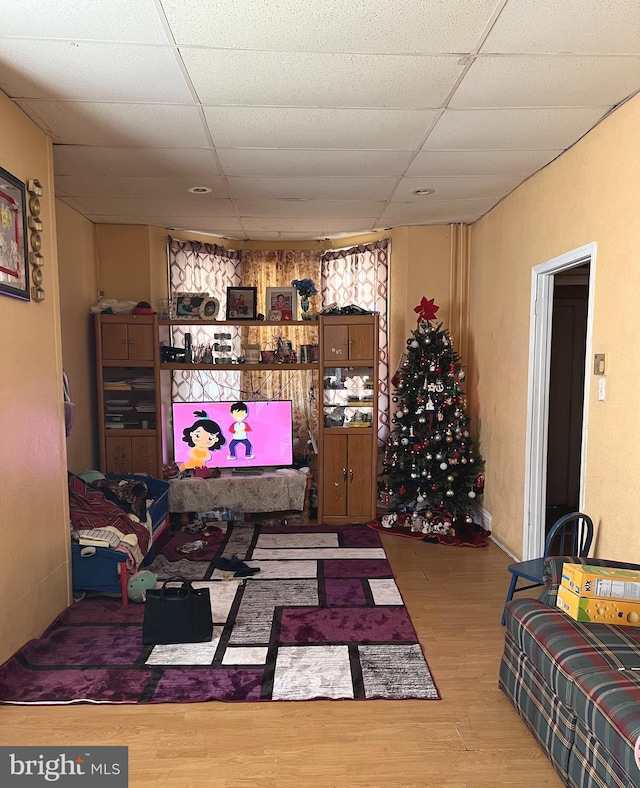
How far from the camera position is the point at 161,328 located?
5414mm

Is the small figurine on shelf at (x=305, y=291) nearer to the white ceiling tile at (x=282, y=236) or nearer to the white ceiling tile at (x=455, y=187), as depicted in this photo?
the white ceiling tile at (x=282, y=236)

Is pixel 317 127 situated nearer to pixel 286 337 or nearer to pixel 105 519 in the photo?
pixel 105 519

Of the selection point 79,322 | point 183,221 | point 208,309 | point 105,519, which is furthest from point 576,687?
point 183,221

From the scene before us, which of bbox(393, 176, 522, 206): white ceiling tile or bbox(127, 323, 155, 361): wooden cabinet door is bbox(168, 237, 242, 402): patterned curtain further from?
bbox(393, 176, 522, 206): white ceiling tile

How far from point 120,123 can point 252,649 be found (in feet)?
9.67

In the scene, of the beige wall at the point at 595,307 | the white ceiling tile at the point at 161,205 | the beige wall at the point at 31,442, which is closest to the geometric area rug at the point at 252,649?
the beige wall at the point at 31,442

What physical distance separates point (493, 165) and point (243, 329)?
10.5 ft

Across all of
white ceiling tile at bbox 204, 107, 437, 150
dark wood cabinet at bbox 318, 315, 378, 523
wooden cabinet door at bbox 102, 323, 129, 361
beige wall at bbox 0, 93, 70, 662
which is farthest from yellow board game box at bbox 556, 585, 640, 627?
wooden cabinet door at bbox 102, 323, 129, 361

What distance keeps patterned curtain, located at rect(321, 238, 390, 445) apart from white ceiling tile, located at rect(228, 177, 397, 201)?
137 cm

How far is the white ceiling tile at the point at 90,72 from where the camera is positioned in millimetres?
2316

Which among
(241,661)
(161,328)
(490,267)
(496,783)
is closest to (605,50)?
(490,267)

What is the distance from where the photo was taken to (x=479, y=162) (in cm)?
368

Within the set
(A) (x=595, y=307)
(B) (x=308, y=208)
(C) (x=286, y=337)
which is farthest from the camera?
(C) (x=286, y=337)

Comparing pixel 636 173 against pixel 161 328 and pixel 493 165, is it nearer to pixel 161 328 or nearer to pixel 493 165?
pixel 493 165
